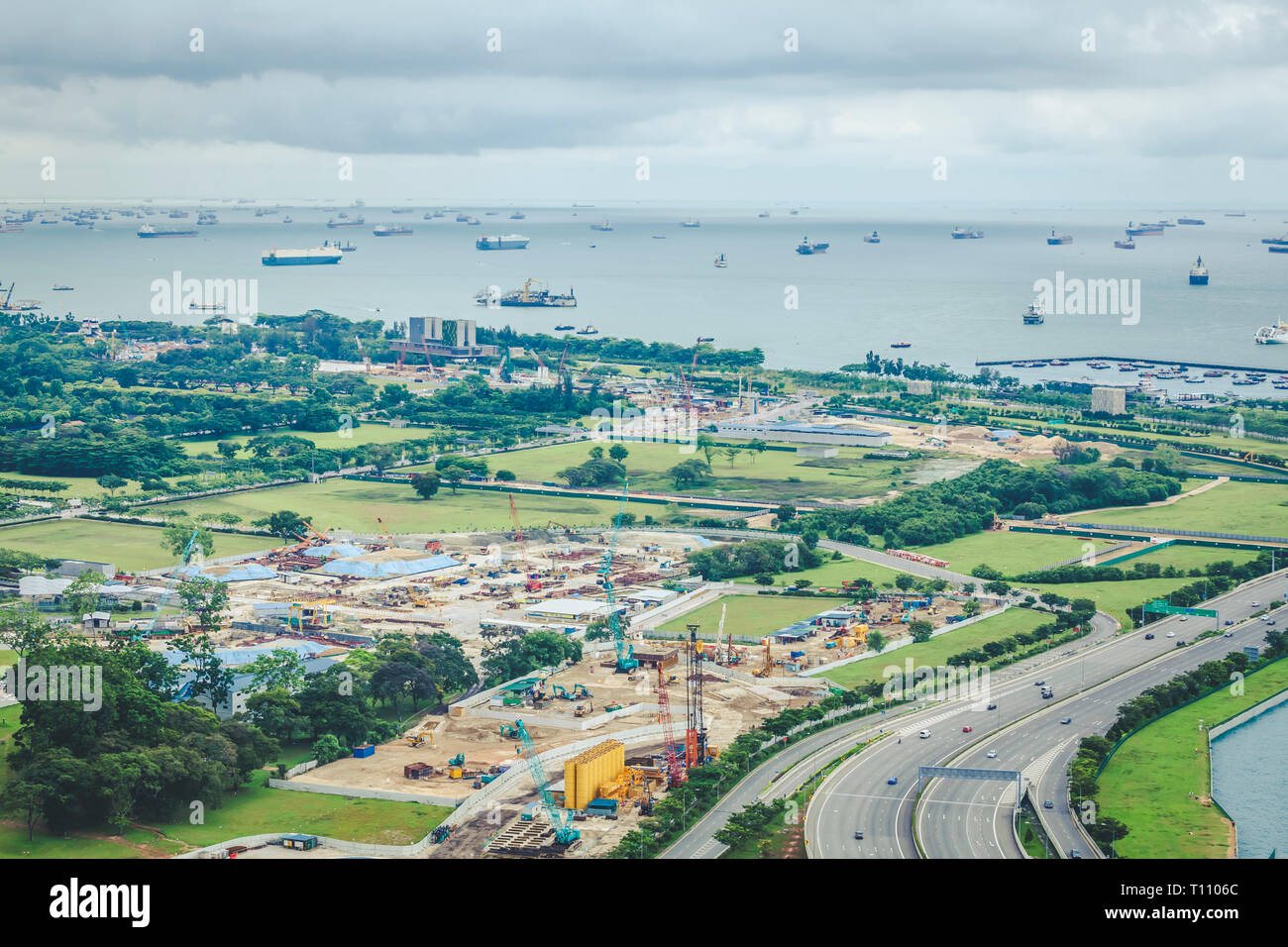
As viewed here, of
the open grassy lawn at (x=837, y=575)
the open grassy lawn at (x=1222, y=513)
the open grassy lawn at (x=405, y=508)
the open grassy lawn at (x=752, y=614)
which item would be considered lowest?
the open grassy lawn at (x=752, y=614)

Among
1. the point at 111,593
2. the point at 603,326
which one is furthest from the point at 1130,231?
the point at 111,593

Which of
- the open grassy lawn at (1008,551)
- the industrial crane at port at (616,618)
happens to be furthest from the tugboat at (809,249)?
the open grassy lawn at (1008,551)

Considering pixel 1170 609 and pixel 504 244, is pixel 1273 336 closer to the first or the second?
pixel 1170 609

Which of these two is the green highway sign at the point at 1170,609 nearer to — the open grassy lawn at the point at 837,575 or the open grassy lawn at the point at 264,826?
the open grassy lawn at the point at 837,575

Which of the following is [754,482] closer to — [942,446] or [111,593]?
[942,446]
